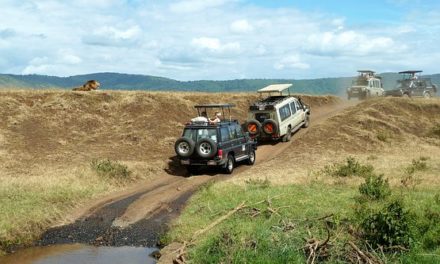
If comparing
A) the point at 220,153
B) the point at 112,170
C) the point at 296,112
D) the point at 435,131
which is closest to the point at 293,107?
the point at 296,112

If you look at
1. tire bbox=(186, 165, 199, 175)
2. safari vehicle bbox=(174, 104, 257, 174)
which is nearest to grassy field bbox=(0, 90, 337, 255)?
tire bbox=(186, 165, 199, 175)

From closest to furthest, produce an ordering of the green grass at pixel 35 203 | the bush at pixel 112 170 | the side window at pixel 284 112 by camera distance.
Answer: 1. the green grass at pixel 35 203
2. the bush at pixel 112 170
3. the side window at pixel 284 112

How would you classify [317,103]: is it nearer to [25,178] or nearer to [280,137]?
[280,137]

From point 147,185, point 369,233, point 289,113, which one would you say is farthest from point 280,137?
point 369,233

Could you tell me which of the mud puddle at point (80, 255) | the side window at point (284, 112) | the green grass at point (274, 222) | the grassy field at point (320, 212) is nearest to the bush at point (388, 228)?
the grassy field at point (320, 212)

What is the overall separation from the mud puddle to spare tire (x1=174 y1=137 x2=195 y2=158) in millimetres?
7607

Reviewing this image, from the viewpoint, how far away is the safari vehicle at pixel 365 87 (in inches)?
1615

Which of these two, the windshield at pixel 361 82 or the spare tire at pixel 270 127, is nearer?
the spare tire at pixel 270 127

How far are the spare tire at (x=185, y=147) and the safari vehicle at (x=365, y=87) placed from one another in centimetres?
2512

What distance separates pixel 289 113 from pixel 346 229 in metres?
16.5

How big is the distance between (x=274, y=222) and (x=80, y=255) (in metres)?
4.93

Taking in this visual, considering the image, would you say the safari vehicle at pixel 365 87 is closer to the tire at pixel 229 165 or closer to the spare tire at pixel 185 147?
the tire at pixel 229 165

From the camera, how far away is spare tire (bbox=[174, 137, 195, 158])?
65.2ft

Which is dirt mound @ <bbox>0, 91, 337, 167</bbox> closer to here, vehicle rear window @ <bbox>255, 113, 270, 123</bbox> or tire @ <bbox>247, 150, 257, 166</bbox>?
tire @ <bbox>247, 150, 257, 166</bbox>
